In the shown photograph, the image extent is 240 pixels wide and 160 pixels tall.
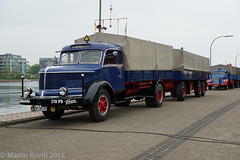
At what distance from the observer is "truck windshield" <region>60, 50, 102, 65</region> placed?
9.89 meters

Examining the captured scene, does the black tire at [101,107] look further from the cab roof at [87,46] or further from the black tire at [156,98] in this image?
the black tire at [156,98]

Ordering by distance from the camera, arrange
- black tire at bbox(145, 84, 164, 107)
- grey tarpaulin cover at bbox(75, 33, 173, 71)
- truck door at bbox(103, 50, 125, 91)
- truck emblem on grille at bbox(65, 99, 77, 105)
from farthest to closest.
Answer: black tire at bbox(145, 84, 164, 107) → grey tarpaulin cover at bbox(75, 33, 173, 71) → truck door at bbox(103, 50, 125, 91) → truck emblem on grille at bbox(65, 99, 77, 105)

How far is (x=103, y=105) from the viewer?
948 cm

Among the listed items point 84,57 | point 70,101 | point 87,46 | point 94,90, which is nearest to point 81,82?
point 94,90

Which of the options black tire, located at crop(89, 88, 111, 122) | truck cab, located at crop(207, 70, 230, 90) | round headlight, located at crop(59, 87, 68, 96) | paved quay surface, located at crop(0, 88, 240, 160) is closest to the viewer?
paved quay surface, located at crop(0, 88, 240, 160)

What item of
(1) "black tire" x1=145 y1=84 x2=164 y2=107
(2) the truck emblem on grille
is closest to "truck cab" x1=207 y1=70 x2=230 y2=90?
(1) "black tire" x1=145 y1=84 x2=164 y2=107

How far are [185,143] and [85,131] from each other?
2.77 m

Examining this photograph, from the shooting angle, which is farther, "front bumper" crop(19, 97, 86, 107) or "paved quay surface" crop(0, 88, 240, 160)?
"front bumper" crop(19, 97, 86, 107)

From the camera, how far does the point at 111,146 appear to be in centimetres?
600

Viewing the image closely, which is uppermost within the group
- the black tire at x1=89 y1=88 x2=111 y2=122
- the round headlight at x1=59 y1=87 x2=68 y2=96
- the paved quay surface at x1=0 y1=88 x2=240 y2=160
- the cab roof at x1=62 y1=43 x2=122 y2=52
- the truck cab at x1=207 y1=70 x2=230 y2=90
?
the cab roof at x1=62 y1=43 x2=122 y2=52

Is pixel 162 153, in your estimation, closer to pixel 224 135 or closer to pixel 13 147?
pixel 224 135

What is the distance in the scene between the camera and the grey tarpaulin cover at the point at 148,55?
1138 centimetres

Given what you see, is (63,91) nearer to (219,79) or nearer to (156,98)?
(156,98)

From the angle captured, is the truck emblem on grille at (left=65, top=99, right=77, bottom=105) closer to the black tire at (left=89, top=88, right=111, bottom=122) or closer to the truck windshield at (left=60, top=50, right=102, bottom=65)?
the black tire at (left=89, top=88, right=111, bottom=122)
